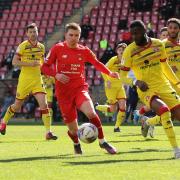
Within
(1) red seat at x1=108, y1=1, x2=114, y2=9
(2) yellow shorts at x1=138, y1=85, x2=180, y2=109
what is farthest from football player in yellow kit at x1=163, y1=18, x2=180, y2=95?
(1) red seat at x1=108, y1=1, x2=114, y2=9

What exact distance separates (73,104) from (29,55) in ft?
13.2

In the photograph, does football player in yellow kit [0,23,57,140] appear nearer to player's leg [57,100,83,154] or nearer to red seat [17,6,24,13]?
player's leg [57,100,83,154]

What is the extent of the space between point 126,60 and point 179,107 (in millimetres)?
1093

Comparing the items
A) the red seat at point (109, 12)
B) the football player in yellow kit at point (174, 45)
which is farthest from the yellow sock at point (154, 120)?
the red seat at point (109, 12)

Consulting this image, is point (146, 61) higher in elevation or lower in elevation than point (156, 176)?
higher

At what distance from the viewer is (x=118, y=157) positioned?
8.86 metres

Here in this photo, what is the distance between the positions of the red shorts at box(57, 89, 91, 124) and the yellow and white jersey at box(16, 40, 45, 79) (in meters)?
3.91

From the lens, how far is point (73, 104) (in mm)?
9672

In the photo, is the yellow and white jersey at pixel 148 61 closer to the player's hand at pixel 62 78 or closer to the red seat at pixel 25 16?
the player's hand at pixel 62 78

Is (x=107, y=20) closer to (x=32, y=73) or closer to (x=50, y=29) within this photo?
(x=50, y=29)

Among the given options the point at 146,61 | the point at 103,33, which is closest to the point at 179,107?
the point at 146,61

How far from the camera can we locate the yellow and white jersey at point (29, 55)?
13.4 metres

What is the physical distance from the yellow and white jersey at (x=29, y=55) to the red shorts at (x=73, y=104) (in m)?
3.91

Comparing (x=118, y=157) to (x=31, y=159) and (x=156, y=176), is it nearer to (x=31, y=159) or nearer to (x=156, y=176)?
(x=31, y=159)
